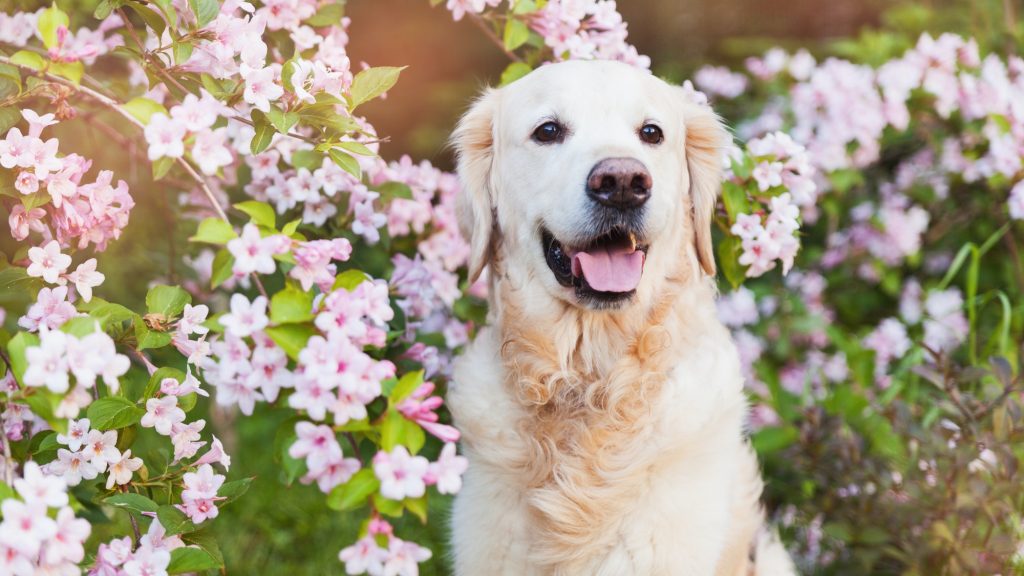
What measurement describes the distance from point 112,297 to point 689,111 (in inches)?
101

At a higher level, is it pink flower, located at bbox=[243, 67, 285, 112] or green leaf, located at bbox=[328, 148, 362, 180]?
pink flower, located at bbox=[243, 67, 285, 112]

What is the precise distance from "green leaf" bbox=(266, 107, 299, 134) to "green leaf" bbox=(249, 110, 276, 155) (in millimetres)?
49

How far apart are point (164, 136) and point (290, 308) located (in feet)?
1.18

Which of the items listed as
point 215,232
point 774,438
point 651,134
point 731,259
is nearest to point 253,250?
point 215,232

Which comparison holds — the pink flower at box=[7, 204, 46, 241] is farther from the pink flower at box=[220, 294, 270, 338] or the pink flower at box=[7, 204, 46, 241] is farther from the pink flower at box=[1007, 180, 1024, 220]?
the pink flower at box=[1007, 180, 1024, 220]

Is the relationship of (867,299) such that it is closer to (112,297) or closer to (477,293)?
(477,293)

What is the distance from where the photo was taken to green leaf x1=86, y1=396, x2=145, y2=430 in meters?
1.76

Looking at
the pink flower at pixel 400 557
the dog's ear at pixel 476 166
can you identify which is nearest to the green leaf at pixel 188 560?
the pink flower at pixel 400 557

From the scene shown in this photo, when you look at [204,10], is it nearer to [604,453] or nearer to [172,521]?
[172,521]

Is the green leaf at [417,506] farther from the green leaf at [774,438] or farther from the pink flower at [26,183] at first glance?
the green leaf at [774,438]

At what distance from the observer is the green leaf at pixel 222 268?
156 cm

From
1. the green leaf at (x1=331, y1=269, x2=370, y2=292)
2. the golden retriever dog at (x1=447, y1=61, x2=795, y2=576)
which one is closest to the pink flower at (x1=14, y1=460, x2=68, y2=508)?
the green leaf at (x1=331, y1=269, x2=370, y2=292)

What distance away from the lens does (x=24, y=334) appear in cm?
151

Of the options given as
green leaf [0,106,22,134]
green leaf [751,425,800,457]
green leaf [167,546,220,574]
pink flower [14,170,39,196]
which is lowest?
green leaf [751,425,800,457]
